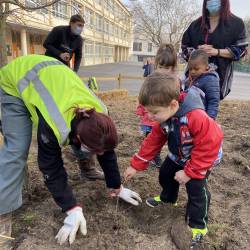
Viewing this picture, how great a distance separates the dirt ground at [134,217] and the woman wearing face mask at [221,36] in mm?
931

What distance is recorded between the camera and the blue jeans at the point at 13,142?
200cm

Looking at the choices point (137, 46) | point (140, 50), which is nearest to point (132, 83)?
point (140, 50)

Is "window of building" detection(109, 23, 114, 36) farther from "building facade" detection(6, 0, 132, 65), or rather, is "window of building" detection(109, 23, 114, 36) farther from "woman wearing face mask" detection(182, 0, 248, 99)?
"woman wearing face mask" detection(182, 0, 248, 99)

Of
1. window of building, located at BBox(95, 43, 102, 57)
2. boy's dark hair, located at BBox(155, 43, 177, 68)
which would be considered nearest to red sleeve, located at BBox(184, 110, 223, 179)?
boy's dark hair, located at BBox(155, 43, 177, 68)

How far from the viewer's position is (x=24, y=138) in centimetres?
204

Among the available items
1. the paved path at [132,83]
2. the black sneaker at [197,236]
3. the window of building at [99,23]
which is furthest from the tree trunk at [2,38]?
the window of building at [99,23]

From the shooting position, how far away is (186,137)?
5.94 feet

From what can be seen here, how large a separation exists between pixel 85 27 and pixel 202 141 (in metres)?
29.6

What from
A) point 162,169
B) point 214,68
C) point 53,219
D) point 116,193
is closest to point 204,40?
point 214,68

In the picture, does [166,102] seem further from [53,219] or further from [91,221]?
[53,219]

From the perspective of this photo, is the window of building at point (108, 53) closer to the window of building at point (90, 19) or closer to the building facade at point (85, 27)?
the building facade at point (85, 27)

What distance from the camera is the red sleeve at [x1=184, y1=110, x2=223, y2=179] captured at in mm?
1712

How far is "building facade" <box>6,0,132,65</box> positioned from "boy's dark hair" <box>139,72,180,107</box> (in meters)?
3.79

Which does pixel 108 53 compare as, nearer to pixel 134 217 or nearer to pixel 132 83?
pixel 132 83
